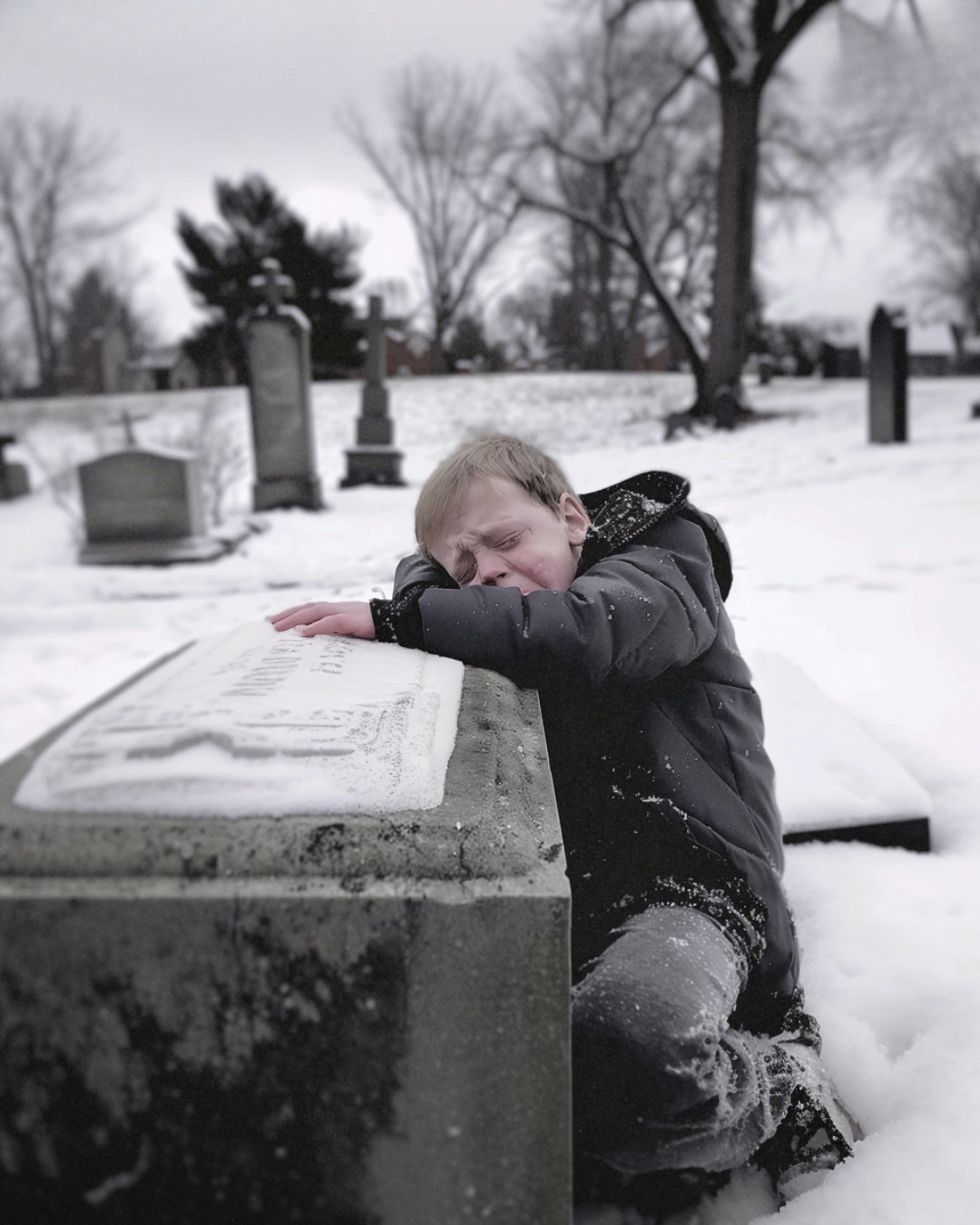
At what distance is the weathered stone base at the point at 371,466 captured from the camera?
12016 millimetres

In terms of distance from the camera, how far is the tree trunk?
14422 millimetres

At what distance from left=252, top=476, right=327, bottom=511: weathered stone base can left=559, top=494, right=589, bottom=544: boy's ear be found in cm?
884

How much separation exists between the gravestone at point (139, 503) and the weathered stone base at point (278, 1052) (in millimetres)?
7099

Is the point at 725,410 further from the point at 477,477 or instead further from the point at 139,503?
the point at 477,477

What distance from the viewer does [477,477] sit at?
1.56 metres

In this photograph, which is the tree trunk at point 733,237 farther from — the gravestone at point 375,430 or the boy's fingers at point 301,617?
the boy's fingers at point 301,617

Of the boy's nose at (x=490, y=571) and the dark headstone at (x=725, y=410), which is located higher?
the dark headstone at (x=725, y=410)

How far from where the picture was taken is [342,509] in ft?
33.8

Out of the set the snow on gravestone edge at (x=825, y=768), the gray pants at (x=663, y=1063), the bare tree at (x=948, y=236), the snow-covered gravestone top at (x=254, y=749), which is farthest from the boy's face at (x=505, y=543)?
the bare tree at (x=948, y=236)

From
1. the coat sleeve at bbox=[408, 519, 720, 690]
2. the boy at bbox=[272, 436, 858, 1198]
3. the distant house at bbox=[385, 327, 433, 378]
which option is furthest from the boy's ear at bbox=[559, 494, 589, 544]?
the distant house at bbox=[385, 327, 433, 378]

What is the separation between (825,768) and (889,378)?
9.78 metres

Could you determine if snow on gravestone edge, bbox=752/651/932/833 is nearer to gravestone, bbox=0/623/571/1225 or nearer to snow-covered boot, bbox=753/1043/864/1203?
snow-covered boot, bbox=753/1043/864/1203

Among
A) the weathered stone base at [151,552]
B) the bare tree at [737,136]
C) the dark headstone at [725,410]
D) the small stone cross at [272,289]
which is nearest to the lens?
the weathered stone base at [151,552]

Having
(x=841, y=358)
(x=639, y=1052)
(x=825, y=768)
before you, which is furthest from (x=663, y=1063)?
(x=841, y=358)
